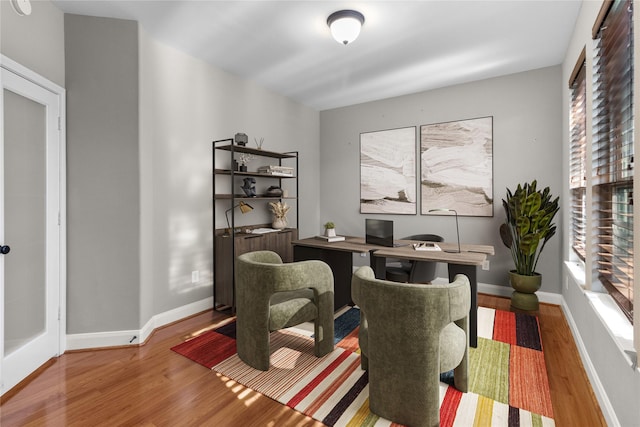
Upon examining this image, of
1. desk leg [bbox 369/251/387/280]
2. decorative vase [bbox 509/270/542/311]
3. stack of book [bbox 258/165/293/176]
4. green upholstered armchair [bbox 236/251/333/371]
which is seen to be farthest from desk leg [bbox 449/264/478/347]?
stack of book [bbox 258/165/293/176]

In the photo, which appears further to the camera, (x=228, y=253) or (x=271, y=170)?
(x=271, y=170)

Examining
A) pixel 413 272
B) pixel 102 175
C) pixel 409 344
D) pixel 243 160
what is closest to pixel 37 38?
pixel 102 175

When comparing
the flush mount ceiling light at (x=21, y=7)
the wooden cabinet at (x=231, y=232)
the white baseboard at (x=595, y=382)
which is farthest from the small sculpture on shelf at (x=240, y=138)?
the white baseboard at (x=595, y=382)

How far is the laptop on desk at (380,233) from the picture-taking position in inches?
115

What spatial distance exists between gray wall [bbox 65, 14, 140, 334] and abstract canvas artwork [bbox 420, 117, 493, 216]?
326cm

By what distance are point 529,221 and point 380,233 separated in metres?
1.46

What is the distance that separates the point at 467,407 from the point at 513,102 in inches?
128

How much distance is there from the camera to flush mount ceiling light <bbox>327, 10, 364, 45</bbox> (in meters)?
2.39

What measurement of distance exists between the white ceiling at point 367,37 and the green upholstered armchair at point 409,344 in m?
2.04

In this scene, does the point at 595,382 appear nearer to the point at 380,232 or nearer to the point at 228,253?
the point at 380,232

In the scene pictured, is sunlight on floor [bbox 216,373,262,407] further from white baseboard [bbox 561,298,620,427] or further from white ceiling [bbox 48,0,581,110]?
white ceiling [bbox 48,0,581,110]

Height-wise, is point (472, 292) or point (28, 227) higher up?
point (28, 227)

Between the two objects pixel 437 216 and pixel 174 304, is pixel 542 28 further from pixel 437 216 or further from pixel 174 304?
pixel 174 304

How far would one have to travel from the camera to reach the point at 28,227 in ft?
7.16
